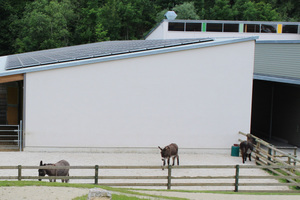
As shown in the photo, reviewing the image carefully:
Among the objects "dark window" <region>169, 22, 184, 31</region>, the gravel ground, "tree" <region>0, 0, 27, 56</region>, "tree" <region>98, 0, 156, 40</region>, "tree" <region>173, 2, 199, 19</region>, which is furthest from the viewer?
"tree" <region>98, 0, 156, 40</region>

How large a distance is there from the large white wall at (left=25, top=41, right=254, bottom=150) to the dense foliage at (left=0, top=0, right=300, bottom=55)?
36766 millimetres

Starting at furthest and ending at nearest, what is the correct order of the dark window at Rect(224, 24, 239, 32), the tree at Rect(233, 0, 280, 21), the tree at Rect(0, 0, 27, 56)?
1. the tree at Rect(233, 0, 280, 21)
2. the tree at Rect(0, 0, 27, 56)
3. the dark window at Rect(224, 24, 239, 32)

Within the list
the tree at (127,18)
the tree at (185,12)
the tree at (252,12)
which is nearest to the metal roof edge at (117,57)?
the tree at (185,12)

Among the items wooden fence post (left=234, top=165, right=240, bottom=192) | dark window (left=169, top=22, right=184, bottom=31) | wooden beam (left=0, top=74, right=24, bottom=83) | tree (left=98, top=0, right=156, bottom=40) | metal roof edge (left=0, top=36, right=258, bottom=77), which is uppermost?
tree (left=98, top=0, right=156, bottom=40)

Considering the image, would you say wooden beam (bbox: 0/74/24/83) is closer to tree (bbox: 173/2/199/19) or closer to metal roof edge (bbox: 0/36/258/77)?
metal roof edge (bbox: 0/36/258/77)

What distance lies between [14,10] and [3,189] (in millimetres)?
54235

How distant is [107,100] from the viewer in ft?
55.4

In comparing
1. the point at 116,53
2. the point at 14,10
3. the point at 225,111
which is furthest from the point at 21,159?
the point at 14,10

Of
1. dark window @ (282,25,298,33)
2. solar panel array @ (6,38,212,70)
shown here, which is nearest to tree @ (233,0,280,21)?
dark window @ (282,25,298,33)

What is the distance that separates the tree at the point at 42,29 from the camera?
164 ft

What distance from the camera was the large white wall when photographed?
16484 millimetres

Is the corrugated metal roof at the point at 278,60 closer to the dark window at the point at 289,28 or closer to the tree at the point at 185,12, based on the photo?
the dark window at the point at 289,28

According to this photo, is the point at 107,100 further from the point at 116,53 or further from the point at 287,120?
the point at 287,120

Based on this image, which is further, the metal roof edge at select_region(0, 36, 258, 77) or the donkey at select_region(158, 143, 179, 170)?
the metal roof edge at select_region(0, 36, 258, 77)
